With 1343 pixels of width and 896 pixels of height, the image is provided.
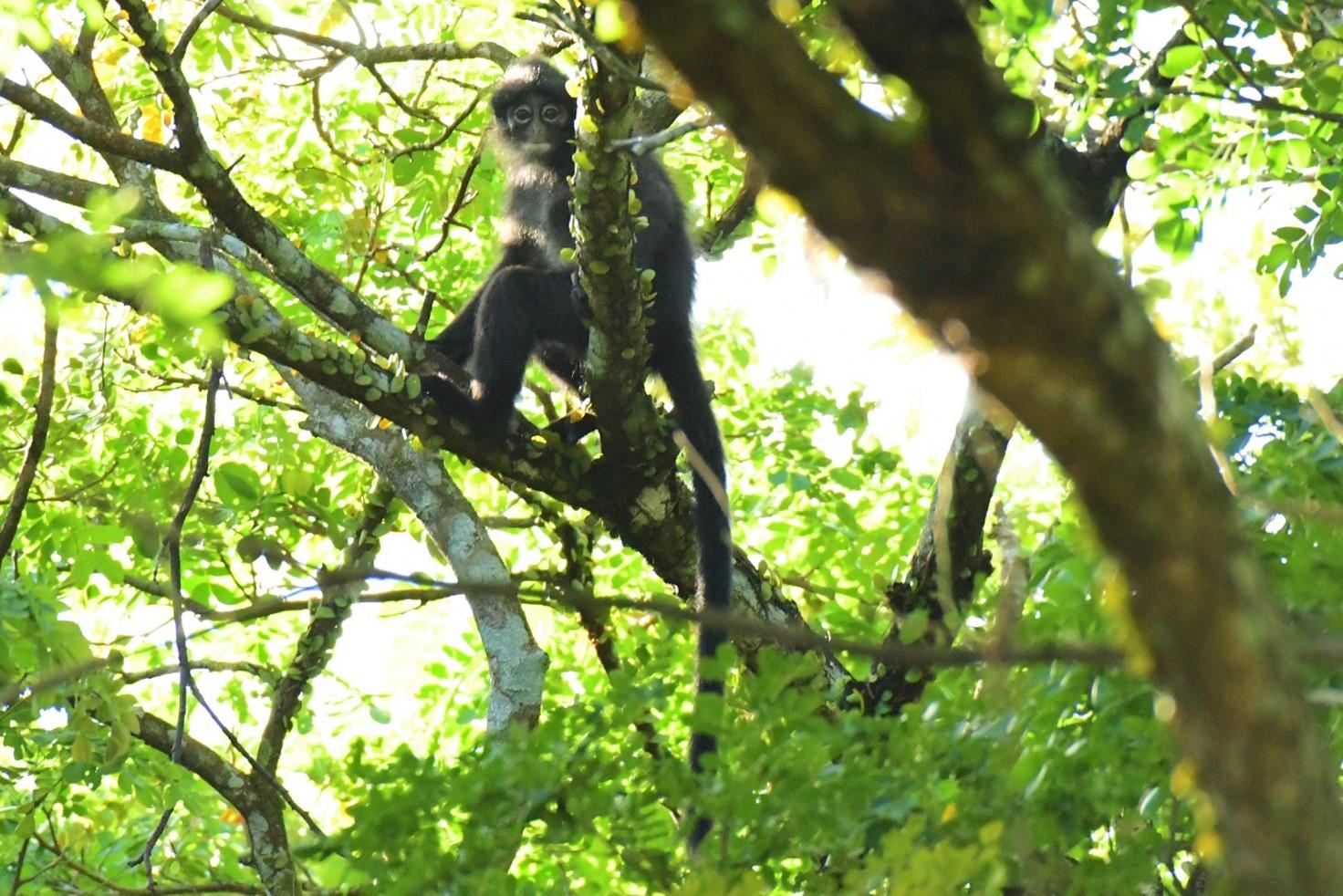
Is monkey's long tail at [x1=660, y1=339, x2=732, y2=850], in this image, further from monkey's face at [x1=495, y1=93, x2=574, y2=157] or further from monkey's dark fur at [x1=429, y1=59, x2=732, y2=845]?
monkey's face at [x1=495, y1=93, x2=574, y2=157]

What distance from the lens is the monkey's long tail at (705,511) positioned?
3.92 m

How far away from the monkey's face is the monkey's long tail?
1254 mm

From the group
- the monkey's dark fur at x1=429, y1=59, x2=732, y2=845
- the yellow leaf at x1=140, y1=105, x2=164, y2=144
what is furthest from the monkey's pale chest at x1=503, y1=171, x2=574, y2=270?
the yellow leaf at x1=140, y1=105, x2=164, y2=144

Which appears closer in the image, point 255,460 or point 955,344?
point 955,344

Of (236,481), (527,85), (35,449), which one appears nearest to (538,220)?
(527,85)

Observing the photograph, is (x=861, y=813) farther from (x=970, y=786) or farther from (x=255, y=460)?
(x=255, y=460)

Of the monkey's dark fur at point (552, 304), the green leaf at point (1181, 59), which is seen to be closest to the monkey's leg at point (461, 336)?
the monkey's dark fur at point (552, 304)

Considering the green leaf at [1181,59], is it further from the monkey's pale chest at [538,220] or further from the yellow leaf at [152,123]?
the yellow leaf at [152,123]

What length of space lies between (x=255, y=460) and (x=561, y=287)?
6.62 feet

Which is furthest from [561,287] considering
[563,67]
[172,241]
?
[563,67]

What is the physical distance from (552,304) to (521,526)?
4.04 ft

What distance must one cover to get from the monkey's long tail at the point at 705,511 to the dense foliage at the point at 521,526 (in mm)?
183

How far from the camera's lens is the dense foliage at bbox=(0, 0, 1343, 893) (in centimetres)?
211

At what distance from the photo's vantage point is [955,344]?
3.42 ft
